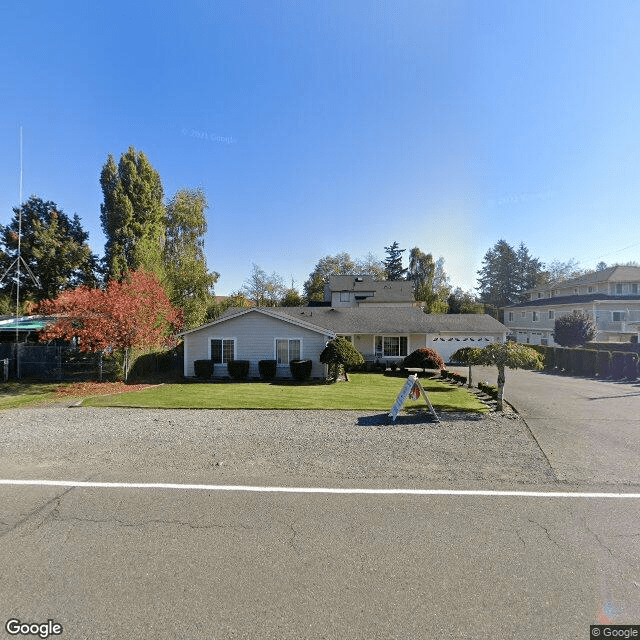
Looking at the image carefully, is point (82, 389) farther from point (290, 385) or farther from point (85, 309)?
point (290, 385)

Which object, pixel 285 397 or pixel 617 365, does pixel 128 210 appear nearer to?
pixel 285 397

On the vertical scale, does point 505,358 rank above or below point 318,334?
below

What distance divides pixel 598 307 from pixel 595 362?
668 inches

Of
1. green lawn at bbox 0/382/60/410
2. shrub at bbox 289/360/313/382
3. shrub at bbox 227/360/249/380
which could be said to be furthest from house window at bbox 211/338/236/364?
green lawn at bbox 0/382/60/410

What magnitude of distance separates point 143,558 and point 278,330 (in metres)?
17.3

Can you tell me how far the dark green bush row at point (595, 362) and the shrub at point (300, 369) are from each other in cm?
1537

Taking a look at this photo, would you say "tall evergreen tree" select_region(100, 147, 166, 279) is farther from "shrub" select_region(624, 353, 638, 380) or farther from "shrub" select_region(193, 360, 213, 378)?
"shrub" select_region(624, 353, 638, 380)

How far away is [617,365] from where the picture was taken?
74.9 feet

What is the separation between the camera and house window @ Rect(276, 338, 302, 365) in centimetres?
2106

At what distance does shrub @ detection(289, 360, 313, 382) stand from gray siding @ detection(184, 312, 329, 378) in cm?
83

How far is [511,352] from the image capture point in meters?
11.7

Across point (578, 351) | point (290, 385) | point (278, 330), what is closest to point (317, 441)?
point (290, 385)

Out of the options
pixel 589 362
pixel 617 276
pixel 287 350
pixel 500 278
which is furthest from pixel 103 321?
pixel 500 278

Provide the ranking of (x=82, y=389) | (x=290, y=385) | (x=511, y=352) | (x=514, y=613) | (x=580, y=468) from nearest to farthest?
1. (x=514, y=613)
2. (x=580, y=468)
3. (x=511, y=352)
4. (x=82, y=389)
5. (x=290, y=385)
